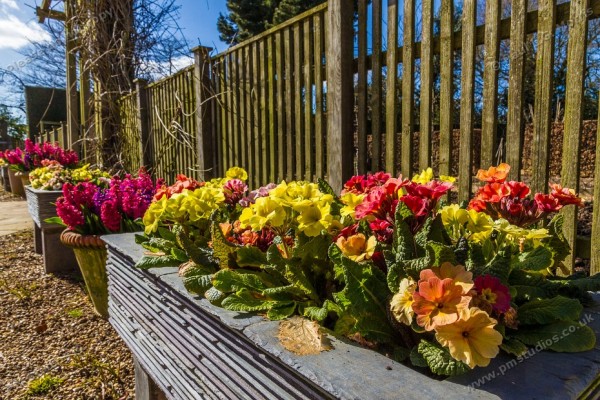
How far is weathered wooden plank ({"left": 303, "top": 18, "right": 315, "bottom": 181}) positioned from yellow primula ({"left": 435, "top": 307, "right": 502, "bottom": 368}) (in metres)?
2.17

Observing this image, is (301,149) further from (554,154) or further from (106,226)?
(554,154)

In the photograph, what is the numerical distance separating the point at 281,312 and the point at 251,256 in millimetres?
227

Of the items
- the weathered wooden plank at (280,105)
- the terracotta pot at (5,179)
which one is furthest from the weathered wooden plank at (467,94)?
the terracotta pot at (5,179)

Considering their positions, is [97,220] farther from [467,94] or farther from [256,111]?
[467,94]

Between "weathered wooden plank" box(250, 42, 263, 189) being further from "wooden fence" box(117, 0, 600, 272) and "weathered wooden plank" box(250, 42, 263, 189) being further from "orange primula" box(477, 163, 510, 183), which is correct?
"orange primula" box(477, 163, 510, 183)

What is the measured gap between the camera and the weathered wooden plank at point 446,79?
195 centimetres

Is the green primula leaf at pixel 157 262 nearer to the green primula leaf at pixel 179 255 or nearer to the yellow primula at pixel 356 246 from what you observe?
the green primula leaf at pixel 179 255

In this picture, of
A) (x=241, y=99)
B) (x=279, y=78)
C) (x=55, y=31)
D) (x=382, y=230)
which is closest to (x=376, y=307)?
(x=382, y=230)

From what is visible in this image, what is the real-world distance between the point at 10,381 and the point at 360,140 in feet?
6.88

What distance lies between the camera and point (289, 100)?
116 inches

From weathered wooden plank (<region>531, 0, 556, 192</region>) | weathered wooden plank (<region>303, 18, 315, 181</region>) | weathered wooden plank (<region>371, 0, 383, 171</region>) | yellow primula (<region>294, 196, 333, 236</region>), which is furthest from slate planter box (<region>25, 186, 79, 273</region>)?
weathered wooden plank (<region>531, 0, 556, 192</region>)

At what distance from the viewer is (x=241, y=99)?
3.54 meters

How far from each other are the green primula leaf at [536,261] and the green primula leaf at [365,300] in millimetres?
351

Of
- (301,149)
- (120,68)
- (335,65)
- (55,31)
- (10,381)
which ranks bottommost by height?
(10,381)
